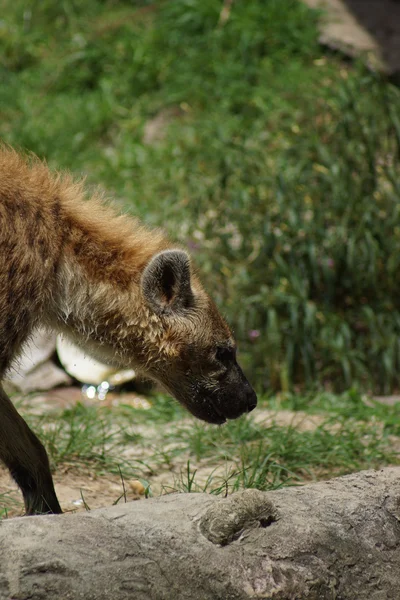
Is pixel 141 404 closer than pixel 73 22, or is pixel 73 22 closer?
pixel 141 404

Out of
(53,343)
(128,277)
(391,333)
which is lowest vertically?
(53,343)

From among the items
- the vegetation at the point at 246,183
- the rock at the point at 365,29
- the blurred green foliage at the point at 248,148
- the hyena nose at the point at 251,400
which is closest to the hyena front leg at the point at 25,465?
the vegetation at the point at 246,183

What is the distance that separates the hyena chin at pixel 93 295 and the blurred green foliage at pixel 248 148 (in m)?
2.86

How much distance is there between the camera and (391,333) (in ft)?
23.0

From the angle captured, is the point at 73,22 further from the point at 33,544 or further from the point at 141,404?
the point at 33,544

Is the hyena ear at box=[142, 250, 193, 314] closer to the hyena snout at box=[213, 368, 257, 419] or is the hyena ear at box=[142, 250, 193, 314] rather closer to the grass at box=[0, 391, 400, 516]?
the hyena snout at box=[213, 368, 257, 419]

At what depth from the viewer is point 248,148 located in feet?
26.0

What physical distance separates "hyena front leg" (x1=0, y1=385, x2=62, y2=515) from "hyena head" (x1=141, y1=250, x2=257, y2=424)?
638 mm

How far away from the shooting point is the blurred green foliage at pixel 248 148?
702cm

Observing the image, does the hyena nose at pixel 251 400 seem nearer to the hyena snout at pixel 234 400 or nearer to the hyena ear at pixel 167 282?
the hyena snout at pixel 234 400

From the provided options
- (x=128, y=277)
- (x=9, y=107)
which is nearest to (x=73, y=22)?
(x=9, y=107)

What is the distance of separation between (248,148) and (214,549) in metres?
5.57

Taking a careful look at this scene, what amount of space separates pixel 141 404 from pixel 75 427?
4.24ft

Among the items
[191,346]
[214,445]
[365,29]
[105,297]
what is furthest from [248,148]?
[105,297]
